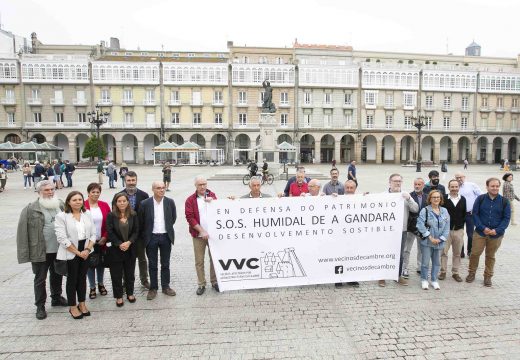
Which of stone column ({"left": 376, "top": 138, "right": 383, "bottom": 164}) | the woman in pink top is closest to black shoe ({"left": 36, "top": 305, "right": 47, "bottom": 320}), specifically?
the woman in pink top

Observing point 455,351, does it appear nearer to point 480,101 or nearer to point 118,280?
Result: point 118,280

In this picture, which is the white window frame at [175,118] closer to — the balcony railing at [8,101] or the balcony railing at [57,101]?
the balcony railing at [57,101]

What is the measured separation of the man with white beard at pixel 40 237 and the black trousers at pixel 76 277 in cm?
35

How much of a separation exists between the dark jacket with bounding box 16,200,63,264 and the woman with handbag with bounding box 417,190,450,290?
18.2 ft

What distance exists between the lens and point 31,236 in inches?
195

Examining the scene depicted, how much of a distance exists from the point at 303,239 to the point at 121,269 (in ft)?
9.12

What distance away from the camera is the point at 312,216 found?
5918mm

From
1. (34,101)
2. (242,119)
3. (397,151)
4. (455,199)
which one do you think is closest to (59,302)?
(455,199)

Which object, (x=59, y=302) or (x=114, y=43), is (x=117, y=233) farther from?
(x=114, y=43)

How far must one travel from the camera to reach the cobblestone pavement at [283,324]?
168 inches

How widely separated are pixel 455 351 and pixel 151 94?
5259cm

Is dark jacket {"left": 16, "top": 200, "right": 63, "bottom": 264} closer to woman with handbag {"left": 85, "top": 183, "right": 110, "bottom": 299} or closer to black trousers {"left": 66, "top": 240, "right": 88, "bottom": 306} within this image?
black trousers {"left": 66, "top": 240, "right": 88, "bottom": 306}

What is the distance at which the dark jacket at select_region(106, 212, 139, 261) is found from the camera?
5.22 meters

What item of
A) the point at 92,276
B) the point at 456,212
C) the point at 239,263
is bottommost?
the point at 92,276
